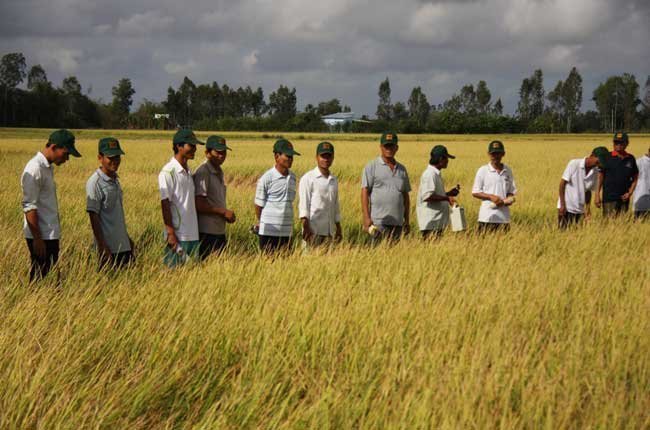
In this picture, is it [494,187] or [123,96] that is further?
[123,96]

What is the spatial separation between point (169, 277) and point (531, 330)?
8.57 feet

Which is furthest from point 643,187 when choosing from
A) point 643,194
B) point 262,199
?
point 262,199

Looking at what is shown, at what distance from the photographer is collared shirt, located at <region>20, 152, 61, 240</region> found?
439 centimetres

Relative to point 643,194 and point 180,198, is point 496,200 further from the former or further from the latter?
point 180,198

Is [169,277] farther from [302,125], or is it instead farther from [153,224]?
[302,125]

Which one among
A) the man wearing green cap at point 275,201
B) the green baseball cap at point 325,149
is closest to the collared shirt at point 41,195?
the man wearing green cap at point 275,201

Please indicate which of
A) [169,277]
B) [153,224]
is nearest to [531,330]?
[169,277]

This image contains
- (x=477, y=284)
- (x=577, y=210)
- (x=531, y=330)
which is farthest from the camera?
(x=577, y=210)

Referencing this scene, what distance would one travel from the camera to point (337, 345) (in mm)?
3137

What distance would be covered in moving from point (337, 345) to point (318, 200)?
282cm

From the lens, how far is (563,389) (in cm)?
252

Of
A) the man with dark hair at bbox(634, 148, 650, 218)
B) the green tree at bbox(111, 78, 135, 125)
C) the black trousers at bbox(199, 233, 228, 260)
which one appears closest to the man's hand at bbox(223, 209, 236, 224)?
the black trousers at bbox(199, 233, 228, 260)

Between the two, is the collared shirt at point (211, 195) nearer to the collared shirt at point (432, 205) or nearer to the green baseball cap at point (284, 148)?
the green baseball cap at point (284, 148)

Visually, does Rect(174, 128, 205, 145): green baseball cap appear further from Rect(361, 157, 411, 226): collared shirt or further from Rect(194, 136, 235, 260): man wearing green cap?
Rect(361, 157, 411, 226): collared shirt
